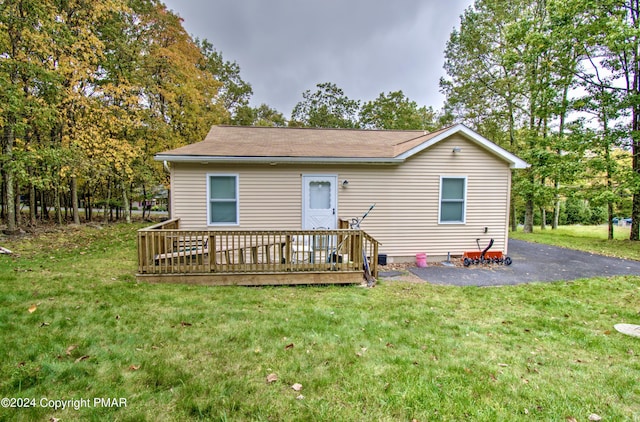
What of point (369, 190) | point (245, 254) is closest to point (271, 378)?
point (245, 254)

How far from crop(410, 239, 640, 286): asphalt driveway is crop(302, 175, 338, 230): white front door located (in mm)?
2667

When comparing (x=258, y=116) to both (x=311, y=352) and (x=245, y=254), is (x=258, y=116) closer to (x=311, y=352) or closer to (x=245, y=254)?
(x=245, y=254)

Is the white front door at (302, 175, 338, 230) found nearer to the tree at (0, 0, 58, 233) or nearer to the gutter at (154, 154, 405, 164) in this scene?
the gutter at (154, 154, 405, 164)

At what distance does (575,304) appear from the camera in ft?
16.3

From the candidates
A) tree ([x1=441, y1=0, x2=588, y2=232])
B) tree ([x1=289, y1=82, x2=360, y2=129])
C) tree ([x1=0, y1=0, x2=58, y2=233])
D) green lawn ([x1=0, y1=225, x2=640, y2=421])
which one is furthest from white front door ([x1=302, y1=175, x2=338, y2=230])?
tree ([x1=289, y1=82, x2=360, y2=129])

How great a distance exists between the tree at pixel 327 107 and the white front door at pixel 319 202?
2152cm

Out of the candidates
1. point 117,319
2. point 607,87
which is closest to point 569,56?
point 607,87

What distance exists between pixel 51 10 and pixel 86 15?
1.84m

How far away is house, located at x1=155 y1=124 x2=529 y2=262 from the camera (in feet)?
25.5

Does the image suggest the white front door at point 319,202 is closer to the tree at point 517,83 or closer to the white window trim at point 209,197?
the white window trim at point 209,197

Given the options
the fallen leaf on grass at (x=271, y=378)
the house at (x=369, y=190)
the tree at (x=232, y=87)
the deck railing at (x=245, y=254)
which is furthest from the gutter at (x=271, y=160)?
the tree at (x=232, y=87)

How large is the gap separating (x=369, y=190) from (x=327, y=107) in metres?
22.6

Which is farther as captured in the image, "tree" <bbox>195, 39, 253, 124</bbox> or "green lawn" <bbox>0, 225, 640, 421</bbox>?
"tree" <bbox>195, 39, 253, 124</bbox>

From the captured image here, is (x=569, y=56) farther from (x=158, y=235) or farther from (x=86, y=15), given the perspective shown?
(x=86, y=15)
